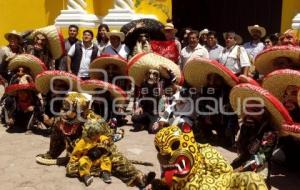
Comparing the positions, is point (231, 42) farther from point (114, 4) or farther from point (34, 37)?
point (114, 4)

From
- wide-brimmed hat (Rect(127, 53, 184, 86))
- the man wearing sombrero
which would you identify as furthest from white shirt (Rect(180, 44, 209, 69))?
the man wearing sombrero

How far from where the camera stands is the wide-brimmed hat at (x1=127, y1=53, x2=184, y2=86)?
24.6 feet

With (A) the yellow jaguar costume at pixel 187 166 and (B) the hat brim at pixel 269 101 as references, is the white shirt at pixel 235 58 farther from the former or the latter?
(A) the yellow jaguar costume at pixel 187 166

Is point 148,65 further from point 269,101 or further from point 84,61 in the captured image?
point 269,101

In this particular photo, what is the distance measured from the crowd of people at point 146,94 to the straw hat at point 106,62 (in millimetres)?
16

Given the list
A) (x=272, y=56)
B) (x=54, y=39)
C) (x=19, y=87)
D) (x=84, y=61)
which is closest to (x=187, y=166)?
(x=272, y=56)

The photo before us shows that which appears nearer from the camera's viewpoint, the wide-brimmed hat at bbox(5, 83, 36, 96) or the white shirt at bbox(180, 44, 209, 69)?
the wide-brimmed hat at bbox(5, 83, 36, 96)

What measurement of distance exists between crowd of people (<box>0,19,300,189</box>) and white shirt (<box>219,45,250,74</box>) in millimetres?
16

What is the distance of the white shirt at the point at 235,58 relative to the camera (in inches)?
305

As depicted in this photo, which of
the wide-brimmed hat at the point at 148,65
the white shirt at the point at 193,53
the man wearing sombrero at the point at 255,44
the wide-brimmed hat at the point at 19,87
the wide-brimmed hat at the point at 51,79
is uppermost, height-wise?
the man wearing sombrero at the point at 255,44

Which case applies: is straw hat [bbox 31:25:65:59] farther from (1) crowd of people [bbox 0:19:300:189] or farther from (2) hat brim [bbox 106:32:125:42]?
(2) hat brim [bbox 106:32:125:42]

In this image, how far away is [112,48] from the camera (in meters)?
8.72

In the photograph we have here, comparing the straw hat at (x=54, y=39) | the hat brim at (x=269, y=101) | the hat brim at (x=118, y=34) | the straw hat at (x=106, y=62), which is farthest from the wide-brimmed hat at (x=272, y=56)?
the straw hat at (x=54, y=39)

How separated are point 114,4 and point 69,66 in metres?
3.46
